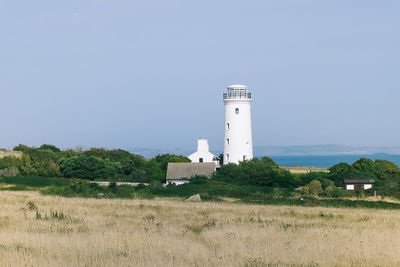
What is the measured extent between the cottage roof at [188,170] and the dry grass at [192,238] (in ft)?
125

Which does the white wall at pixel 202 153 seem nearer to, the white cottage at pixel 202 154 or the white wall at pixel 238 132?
the white cottage at pixel 202 154

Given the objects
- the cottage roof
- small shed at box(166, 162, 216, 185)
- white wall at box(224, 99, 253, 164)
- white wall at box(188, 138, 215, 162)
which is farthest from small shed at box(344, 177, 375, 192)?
white wall at box(188, 138, 215, 162)

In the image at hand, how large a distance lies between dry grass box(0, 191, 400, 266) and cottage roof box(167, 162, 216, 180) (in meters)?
38.1

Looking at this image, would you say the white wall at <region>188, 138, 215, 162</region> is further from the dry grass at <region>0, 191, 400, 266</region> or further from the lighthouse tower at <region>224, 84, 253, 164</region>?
the dry grass at <region>0, 191, 400, 266</region>

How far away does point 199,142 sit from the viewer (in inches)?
3401

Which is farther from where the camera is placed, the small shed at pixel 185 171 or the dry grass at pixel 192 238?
the small shed at pixel 185 171

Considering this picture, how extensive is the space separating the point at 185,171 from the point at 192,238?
49247 mm

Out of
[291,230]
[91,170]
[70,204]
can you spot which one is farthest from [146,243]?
[91,170]

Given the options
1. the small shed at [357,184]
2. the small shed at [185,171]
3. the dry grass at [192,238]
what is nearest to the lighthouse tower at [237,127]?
the small shed at [185,171]

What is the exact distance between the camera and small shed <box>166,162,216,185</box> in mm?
67625

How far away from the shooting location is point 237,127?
2872 inches

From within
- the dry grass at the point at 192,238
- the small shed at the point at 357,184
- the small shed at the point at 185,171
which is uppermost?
the small shed at the point at 185,171

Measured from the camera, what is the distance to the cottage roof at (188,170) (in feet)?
223

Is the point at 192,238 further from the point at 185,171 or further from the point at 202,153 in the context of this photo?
the point at 202,153
